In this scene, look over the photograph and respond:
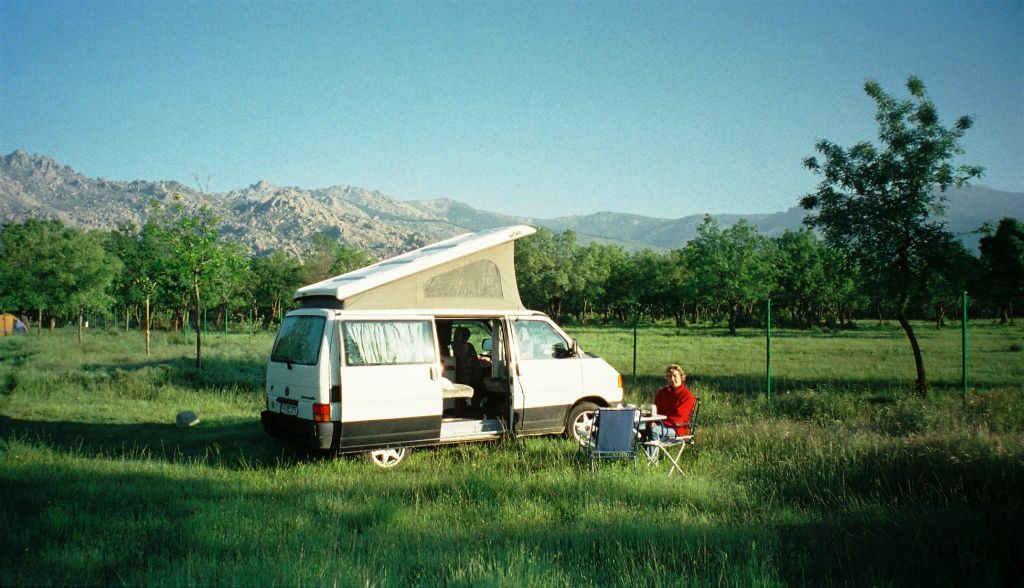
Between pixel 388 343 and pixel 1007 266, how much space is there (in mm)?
57282

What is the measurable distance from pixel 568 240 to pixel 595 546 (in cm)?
6534

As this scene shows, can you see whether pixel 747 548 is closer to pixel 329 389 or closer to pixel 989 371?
pixel 329 389

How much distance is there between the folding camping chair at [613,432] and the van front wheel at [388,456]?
2389mm

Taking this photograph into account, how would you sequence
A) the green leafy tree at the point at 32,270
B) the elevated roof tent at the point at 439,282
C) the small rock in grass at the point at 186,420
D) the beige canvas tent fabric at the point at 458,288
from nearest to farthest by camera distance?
the elevated roof tent at the point at 439,282, the beige canvas tent fabric at the point at 458,288, the small rock in grass at the point at 186,420, the green leafy tree at the point at 32,270

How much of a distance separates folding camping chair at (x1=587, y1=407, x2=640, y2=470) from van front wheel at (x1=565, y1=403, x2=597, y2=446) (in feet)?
4.54

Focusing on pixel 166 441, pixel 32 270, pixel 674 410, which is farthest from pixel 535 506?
pixel 32 270

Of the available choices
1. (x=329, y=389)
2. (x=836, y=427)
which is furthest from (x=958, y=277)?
(x=329, y=389)

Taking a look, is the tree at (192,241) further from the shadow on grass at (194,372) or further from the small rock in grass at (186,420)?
the small rock in grass at (186,420)

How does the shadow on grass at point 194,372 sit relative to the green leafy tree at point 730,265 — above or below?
below

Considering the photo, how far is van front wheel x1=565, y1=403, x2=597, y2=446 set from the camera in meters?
9.02

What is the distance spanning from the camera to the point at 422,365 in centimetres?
789

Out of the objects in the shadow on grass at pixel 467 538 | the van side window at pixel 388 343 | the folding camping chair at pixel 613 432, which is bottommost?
the shadow on grass at pixel 467 538

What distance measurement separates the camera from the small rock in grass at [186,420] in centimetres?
1080

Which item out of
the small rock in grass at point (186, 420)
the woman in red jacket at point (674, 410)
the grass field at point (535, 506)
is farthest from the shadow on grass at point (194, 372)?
the woman in red jacket at point (674, 410)
